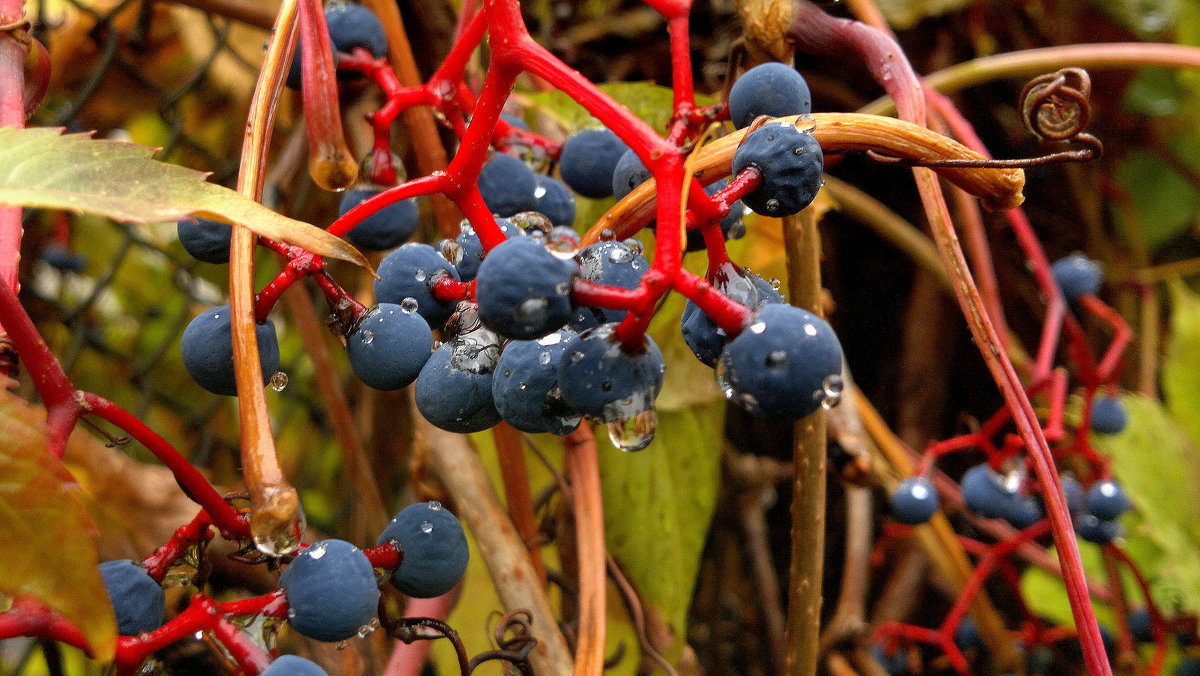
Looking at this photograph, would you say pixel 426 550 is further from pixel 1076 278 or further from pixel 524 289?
pixel 1076 278

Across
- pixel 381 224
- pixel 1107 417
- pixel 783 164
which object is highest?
pixel 783 164

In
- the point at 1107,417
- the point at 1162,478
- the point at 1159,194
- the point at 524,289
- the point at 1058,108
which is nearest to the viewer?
the point at 524,289

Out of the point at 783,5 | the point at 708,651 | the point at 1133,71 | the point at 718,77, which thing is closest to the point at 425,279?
the point at 783,5

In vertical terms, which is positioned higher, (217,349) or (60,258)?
(217,349)

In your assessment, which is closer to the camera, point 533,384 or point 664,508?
point 533,384

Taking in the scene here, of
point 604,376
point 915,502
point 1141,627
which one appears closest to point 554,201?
point 604,376
